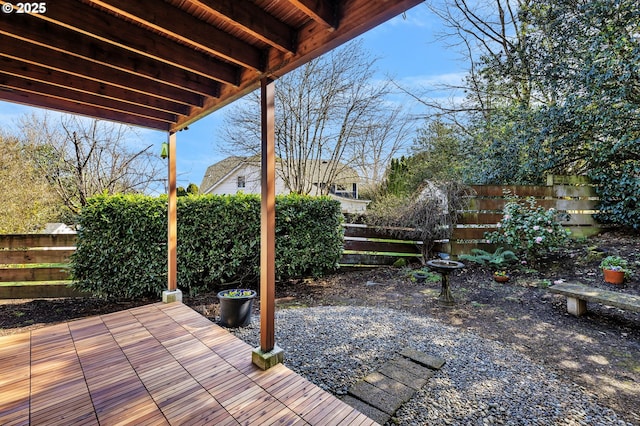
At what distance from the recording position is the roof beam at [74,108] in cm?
261

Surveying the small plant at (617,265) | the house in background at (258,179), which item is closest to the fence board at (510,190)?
the small plant at (617,265)

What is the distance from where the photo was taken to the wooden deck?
1611 mm

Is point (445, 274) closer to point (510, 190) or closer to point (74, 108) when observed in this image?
point (510, 190)

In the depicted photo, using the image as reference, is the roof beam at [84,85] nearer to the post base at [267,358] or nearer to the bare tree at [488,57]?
the post base at [267,358]

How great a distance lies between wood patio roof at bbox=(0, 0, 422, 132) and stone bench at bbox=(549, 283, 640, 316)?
357cm

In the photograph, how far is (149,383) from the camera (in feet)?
6.29

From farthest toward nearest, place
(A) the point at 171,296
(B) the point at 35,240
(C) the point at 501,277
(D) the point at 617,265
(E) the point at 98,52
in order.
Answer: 1. (C) the point at 501,277
2. (B) the point at 35,240
3. (D) the point at 617,265
4. (A) the point at 171,296
5. (E) the point at 98,52

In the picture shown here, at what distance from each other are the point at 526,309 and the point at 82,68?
5338 mm

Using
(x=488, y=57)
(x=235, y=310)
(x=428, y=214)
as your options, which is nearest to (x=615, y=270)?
(x=428, y=214)

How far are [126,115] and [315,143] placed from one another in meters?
5.58

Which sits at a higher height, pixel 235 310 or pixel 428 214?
pixel 428 214

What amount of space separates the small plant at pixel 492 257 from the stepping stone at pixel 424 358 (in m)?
3.57

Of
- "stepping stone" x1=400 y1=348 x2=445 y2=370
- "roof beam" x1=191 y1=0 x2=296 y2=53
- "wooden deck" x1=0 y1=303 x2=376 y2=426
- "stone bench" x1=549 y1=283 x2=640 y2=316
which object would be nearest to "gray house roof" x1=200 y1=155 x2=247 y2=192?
"wooden deck" x1=0 y1=303 x2=376 y2=426

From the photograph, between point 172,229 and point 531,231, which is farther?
point 531,231
